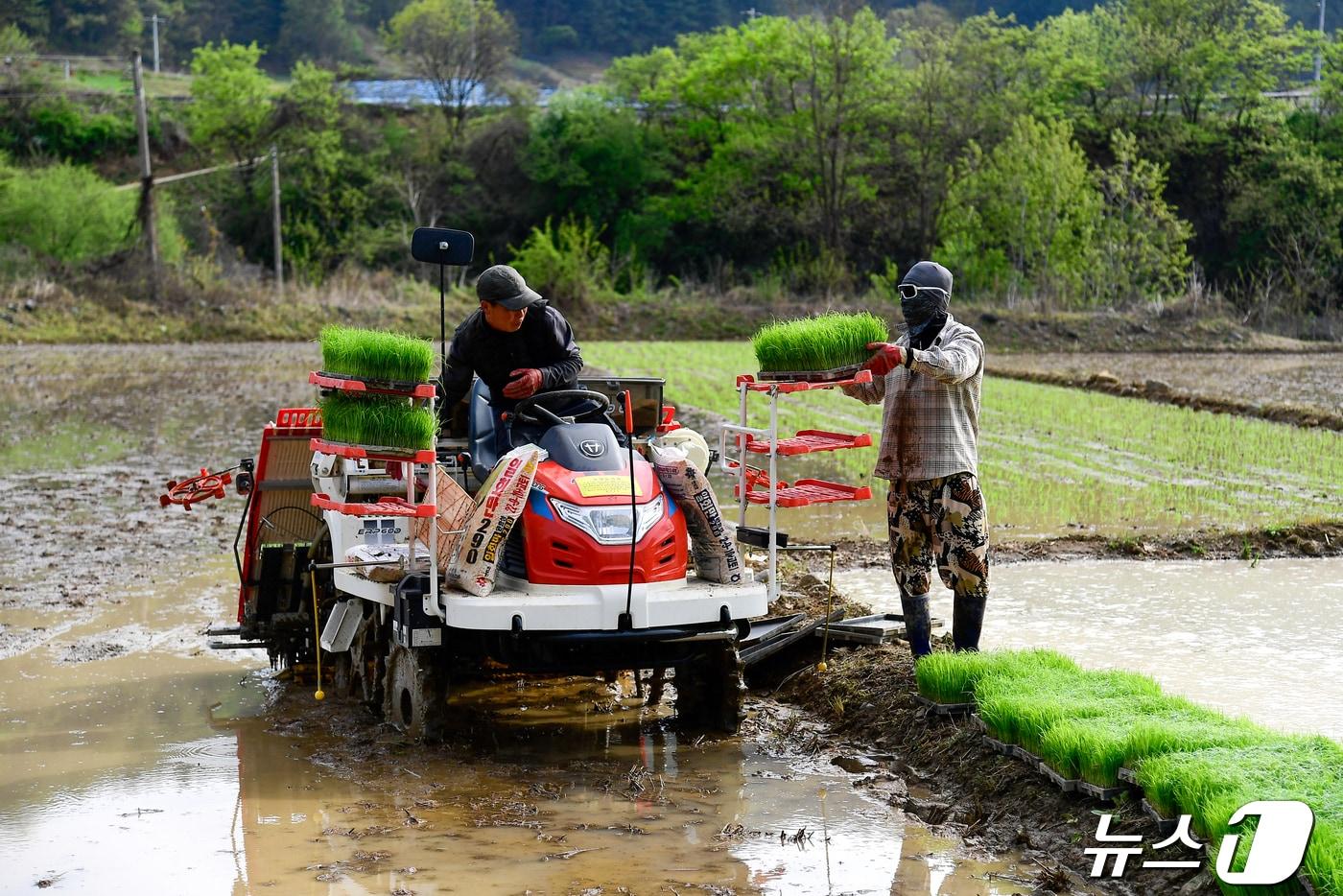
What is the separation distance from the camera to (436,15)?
71875 millimetres

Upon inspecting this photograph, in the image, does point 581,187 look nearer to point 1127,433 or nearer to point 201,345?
point 201,345

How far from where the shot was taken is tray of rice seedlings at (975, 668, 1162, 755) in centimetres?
615

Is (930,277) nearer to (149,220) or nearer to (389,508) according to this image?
(389,508)

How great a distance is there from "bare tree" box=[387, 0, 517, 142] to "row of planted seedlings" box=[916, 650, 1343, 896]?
61.9m

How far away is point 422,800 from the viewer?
6.43 m

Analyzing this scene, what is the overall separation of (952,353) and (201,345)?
33.2m

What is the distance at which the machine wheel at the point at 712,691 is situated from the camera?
7297 millimetres

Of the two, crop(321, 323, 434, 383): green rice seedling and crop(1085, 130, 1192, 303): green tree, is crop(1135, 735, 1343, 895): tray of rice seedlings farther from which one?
crop(1085, 130, 1192, 303): green tree

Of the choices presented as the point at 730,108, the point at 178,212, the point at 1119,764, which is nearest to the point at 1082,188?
the point at 730,108

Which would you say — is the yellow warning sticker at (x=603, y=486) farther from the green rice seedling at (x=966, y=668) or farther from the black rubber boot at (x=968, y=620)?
the black rubber boot at (x=968, y=620)

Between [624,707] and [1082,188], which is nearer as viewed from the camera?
[624,707]

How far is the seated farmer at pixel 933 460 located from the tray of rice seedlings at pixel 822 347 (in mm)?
120

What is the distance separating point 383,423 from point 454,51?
215ft

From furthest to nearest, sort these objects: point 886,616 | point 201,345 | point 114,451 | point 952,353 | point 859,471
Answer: point 201,345 → point 114,451 → point 859,471 → point 886,616 → point 952,353
